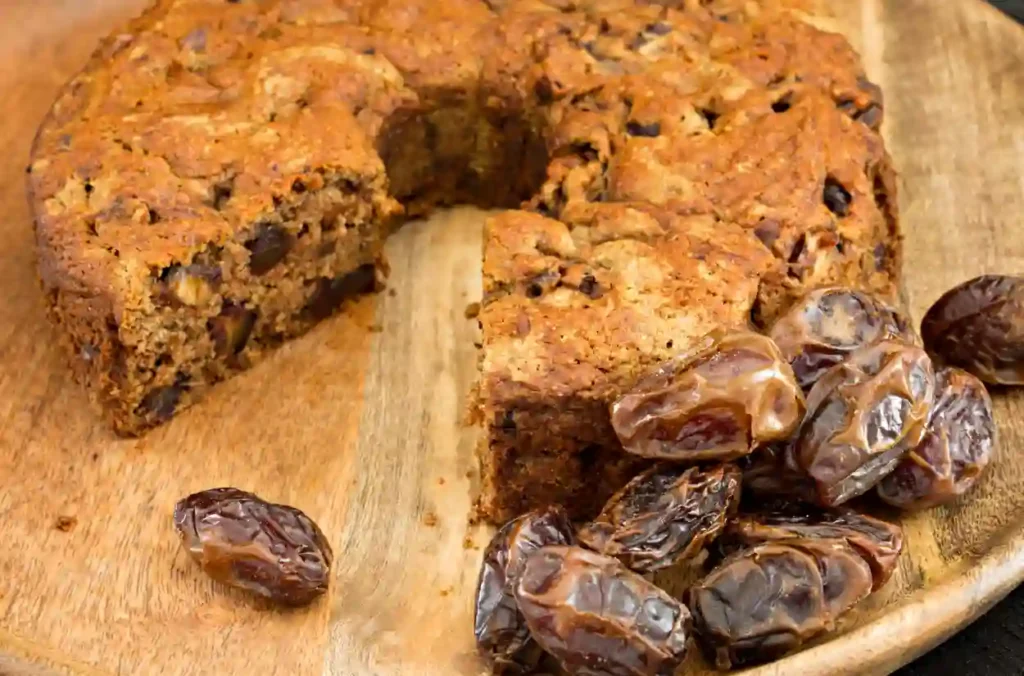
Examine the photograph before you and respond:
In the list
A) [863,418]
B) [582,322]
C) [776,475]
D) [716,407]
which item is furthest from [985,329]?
[582,322]

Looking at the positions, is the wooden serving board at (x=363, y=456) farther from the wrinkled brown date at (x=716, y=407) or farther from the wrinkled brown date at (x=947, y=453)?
the wrinkled brown date at (x=716, y=407)

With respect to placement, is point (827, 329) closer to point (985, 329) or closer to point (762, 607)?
point (985, 329)

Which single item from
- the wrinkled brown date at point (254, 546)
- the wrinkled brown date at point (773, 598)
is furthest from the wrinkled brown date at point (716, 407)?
the wrinkled brown date at point (254, 546)

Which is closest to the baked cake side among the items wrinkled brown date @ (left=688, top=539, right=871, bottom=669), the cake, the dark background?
the cake

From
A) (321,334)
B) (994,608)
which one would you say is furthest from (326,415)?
(994,608)

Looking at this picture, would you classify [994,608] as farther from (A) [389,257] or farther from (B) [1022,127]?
(A) [389,257]

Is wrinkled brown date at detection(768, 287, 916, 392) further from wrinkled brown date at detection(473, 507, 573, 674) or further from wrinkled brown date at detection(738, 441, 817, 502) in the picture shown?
wrinkled brown date at detection(473, 507, 573, 674)
